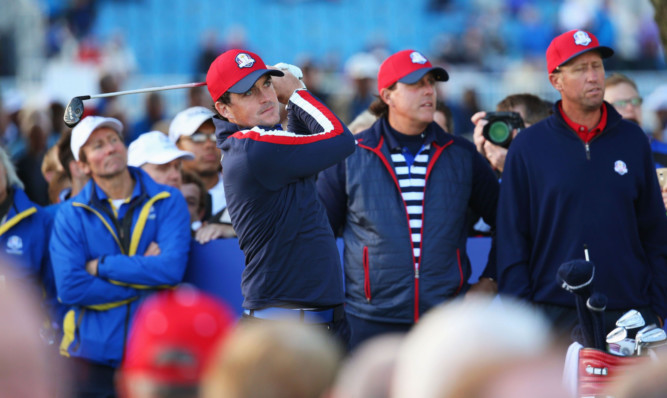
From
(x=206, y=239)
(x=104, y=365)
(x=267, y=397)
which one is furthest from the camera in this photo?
(x=206, y=239)

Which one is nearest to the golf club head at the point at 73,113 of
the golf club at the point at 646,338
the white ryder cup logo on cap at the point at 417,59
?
the white ryder cup logo on cap at the point at 417,59

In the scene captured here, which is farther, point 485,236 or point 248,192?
point 485,236

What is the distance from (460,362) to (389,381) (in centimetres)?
26

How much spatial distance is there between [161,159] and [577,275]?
311 cm

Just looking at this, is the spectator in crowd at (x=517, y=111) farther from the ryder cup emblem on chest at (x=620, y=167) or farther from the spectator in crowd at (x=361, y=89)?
the spectator in crowd at (x=361, y=89)

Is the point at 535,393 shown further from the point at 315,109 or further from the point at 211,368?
the point at 315,109

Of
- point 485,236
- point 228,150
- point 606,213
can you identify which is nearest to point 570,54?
point 606,213

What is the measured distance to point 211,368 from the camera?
1.75 m

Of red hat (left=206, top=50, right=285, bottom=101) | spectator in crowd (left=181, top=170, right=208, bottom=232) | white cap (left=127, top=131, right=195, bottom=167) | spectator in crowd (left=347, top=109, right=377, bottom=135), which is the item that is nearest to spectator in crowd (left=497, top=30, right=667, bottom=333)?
red hat (left=206, top=50, right=285, bottom=101)

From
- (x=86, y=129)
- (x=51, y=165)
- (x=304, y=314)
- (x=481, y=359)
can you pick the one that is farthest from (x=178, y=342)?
(x=51, y=165)

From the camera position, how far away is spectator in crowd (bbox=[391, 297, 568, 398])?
151cm

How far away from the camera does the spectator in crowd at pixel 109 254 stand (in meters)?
5.43

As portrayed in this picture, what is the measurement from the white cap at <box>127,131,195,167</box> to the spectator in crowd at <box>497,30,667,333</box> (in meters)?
2.32

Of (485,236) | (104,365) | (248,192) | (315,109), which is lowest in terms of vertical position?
(104,365)
